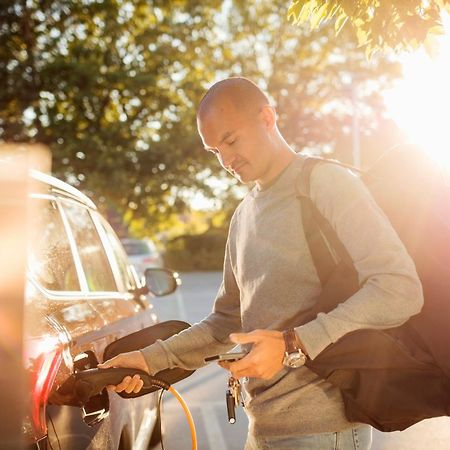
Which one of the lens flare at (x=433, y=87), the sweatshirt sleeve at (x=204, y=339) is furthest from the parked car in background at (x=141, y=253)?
the sweatshirt sleeve at (x=204, y=339)

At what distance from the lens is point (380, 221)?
213cm

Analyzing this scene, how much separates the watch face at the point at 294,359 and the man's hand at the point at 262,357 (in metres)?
0.01

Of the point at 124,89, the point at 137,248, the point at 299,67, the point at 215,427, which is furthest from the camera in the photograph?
the point at 299,67

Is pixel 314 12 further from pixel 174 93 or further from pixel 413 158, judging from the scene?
pixel 174 93

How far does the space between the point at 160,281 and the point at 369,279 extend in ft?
11.0

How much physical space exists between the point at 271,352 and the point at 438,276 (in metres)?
0.45

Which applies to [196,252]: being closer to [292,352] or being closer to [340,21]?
[340,21]

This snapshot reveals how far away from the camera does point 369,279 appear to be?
2.11 meters

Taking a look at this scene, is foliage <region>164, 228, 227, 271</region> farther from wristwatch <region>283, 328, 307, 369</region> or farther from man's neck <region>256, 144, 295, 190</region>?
wristwatch <region>283, 328, 307, 369</region>

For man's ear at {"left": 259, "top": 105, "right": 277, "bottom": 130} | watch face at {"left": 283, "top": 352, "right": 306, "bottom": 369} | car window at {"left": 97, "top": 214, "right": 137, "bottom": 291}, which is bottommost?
watch face at {"left": 283, "top": 352, "right": 306, "bottom": 369}

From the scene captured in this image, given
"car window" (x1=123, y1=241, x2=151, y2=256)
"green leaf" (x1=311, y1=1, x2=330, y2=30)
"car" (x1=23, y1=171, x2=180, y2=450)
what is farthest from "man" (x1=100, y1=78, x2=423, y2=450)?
"car window" (x1=123, y1=241, x2=151, y2=256)

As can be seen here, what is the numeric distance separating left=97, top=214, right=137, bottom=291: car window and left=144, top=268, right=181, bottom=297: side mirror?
0.18m

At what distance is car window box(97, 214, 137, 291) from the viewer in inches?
192

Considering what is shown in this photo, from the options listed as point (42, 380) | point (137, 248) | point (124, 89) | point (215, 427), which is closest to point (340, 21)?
point (42, 380)
